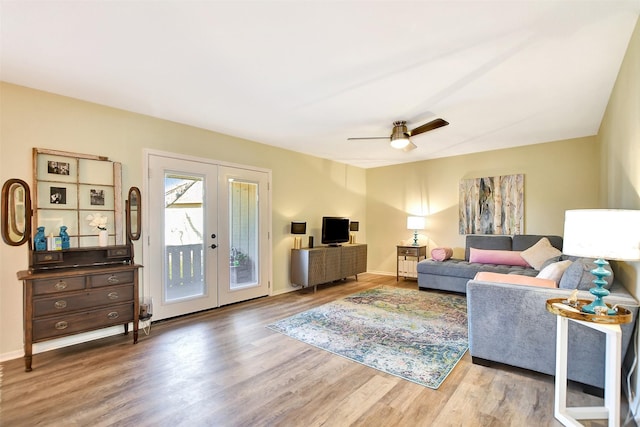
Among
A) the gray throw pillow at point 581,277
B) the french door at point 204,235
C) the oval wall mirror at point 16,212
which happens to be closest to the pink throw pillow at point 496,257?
the gray throw pillow at point 581,277

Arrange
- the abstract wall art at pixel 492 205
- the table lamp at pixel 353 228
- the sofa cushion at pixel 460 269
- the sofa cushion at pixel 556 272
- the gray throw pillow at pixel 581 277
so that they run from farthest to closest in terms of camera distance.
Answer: the table lamp at pixel 353 228, the abstract wall art at pixel 492 205, the sofa cushion at pixel 460 269, the sofa cushion at pixel 556 272, the gray throw pillow at pixel 581 277

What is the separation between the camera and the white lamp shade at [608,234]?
1627 millimetres

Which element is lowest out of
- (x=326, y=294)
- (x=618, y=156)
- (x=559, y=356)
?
(x=326, y=294)

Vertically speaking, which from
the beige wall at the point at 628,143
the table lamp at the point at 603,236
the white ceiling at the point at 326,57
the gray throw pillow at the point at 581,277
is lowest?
the gray throw pillow at the point at 581,277

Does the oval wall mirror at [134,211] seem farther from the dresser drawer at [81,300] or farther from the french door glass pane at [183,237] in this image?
the dresser drawer at [81,300]

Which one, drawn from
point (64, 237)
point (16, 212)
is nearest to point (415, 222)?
point (64, 237)

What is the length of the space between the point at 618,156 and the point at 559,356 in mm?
2101

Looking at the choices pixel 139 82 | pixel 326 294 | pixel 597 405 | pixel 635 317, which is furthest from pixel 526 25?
→ pixel 326 294

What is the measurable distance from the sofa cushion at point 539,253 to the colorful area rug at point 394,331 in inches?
45.6

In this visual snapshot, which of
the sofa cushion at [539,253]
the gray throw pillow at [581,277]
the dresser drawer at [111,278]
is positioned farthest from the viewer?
the sofa cushion at [539,253]

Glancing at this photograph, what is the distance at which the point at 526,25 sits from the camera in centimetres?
195

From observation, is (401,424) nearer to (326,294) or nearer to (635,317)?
(635,317)

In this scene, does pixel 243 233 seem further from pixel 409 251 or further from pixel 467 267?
pixel 467 267

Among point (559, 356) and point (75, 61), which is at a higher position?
point (75, 61)
